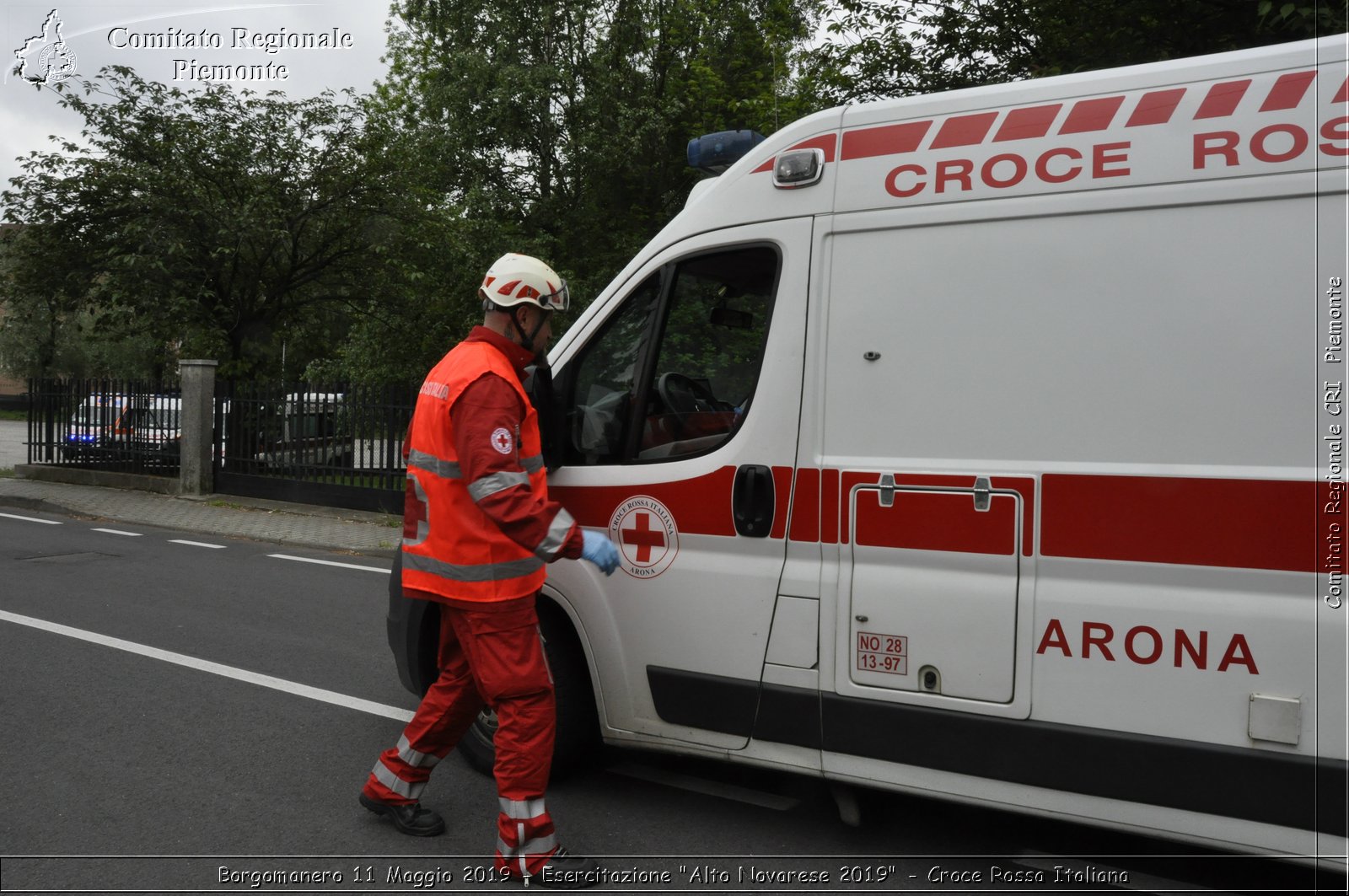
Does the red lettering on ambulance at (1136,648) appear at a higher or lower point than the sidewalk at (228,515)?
higher

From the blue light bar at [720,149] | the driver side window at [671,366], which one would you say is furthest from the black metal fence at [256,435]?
the blue light bar at [720,149]

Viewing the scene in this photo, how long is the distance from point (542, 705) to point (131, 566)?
272 inches

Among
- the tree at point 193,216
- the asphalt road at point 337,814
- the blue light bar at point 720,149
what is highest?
the tree at point 193,216

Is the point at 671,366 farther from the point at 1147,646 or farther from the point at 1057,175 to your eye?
the point at 1147,646

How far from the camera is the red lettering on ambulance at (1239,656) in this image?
9.23 feet

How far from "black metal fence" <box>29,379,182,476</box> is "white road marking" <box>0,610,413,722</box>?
8.64 meters

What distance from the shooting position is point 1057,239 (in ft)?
10.1

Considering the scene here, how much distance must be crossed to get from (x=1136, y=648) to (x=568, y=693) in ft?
6.34

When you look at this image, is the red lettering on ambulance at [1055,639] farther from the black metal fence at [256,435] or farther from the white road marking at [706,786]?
the black metal fence at [256,435]

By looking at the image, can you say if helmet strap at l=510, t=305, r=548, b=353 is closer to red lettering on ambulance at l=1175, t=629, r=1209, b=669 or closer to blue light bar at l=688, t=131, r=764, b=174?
blue light bar at l=688, t=131, r=764, b=174

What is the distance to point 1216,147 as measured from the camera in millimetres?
2896

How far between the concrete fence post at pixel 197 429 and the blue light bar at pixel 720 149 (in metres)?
12.0

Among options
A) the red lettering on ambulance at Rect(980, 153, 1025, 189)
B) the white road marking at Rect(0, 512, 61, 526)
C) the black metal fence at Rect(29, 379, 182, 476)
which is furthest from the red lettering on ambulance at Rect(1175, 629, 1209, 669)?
the black metal fence at Rect(29, 379, 182, 476)

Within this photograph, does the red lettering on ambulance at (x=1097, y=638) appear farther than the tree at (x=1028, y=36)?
No
